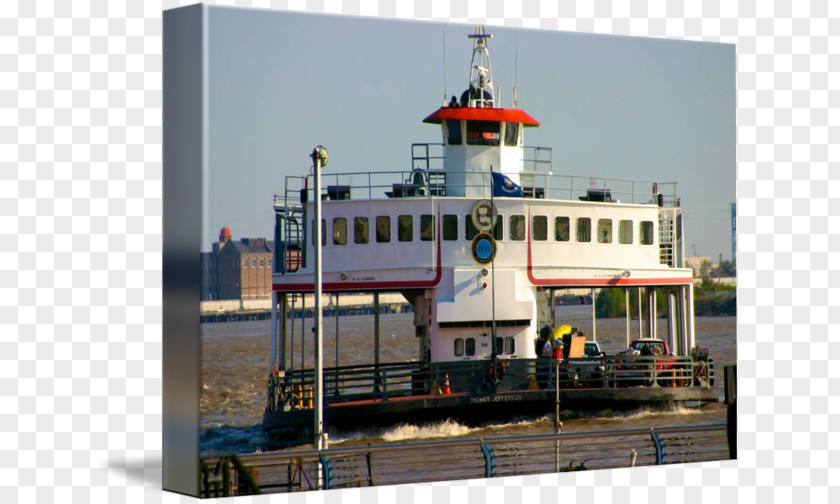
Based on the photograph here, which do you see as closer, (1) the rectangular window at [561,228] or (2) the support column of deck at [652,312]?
(1) the rectangular window at [561,228]

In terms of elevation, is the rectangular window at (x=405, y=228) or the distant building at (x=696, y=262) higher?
the rectangular window at (x=405, y=228)

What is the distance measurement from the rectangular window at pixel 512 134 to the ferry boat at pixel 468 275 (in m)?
0.22

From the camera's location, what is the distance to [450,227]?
20859mm

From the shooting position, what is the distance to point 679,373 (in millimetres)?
23016

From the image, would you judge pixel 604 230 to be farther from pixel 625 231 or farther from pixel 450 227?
pixel 450 227

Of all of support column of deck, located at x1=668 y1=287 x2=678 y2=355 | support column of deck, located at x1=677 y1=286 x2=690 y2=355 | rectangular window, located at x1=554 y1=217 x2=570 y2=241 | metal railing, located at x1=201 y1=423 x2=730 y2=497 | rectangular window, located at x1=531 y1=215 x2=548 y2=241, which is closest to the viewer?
metal railing, located at x1=201 y1=423 x2=730 y2=497

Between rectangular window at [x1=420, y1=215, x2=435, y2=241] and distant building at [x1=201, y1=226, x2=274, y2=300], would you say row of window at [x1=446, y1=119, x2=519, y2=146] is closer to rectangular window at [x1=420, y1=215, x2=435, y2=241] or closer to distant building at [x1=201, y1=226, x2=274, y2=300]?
rectangular window at [x1=420, y1=215, x2=435, y2=241]

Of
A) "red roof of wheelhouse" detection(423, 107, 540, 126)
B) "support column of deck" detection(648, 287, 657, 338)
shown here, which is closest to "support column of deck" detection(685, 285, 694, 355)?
"support column of deck" detection(648, 287, 657, 338)

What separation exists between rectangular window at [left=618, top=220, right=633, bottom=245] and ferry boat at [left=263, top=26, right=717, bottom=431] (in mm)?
26

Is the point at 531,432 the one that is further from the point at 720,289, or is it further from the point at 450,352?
the point at 720,289

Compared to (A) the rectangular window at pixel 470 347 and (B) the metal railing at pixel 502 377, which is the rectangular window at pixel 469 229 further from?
(B) the metal railing at pixel 502 377

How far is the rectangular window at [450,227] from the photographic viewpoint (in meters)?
20.8

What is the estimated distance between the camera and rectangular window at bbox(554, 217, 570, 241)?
71.6 feet

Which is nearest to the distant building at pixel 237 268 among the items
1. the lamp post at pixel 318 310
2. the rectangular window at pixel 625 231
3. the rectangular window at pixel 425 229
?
the lamp post at pixel 318 310
